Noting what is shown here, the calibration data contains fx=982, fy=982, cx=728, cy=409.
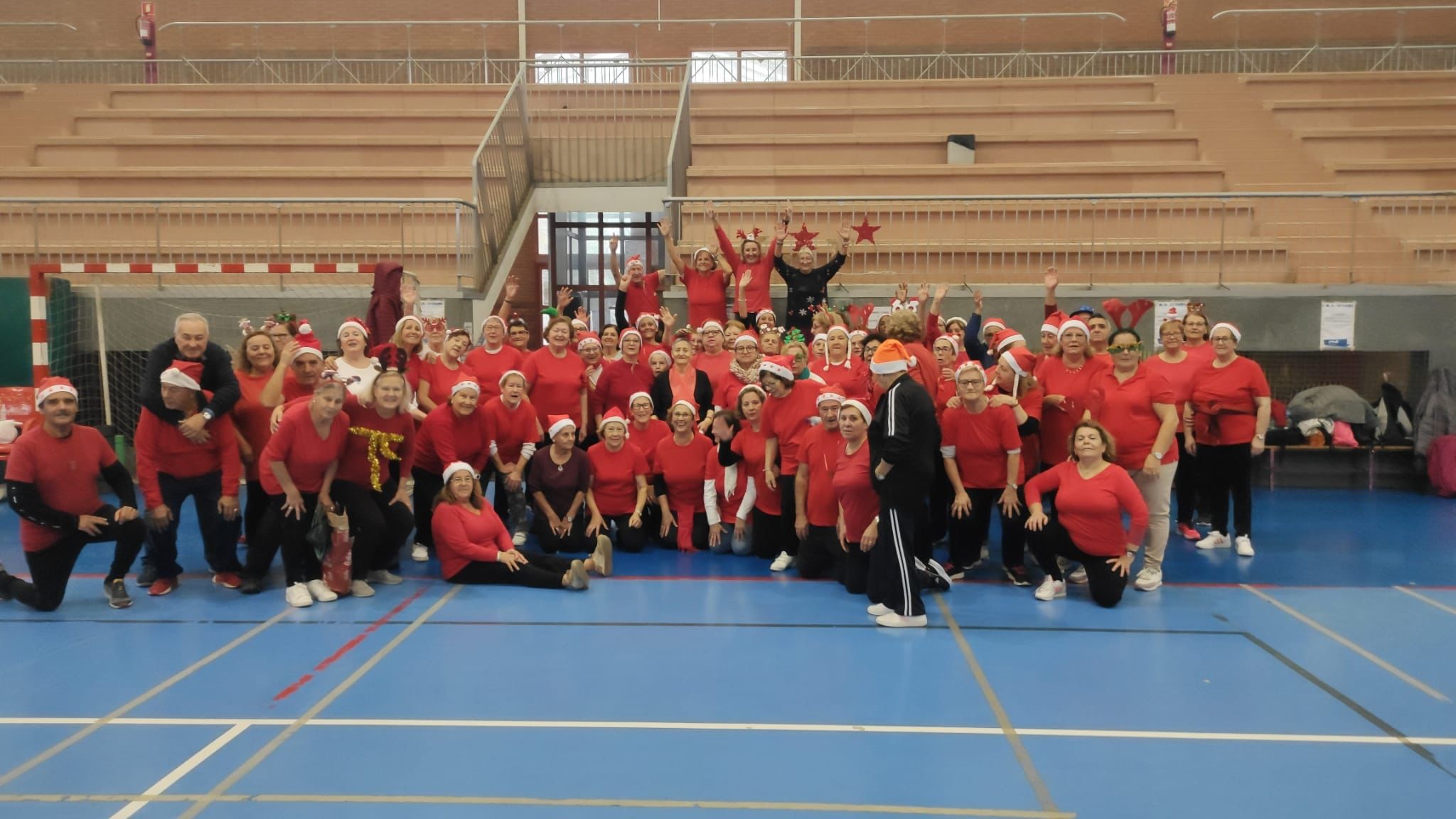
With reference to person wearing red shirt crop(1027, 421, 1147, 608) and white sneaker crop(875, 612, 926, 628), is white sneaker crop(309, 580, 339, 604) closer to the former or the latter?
white sneaker crop(875, 612, 926, 628)

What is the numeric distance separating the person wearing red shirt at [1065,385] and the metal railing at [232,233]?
6875 mm

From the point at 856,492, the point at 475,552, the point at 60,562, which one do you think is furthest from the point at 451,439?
the point at 856,492

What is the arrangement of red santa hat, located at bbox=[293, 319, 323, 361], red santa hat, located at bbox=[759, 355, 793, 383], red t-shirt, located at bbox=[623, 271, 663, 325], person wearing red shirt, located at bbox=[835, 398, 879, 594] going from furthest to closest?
red t-shirt, located at bbox=[623, 271, 663, 325] < red santa hat, located at bbox=[759, 355, 793, 383] < red santa hat, located at bbox=[293, 319, 323, 361] < person wearing red shirt, located at bbox=[835, 398, 879, 594]

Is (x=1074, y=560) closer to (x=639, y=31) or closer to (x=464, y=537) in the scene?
(x=464, y=537)

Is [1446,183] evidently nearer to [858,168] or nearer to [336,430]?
[858,168]

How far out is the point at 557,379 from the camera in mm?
7957

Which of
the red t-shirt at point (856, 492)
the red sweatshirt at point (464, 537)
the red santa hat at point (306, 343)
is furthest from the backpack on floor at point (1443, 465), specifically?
the red santa hat at point (306, 343)

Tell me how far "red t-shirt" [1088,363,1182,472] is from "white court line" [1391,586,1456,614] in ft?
5.54

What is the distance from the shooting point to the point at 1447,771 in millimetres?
3830

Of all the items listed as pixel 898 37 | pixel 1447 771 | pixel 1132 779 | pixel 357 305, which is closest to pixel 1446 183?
pixel 898 37

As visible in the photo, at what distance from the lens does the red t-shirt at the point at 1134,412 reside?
21.4 feet

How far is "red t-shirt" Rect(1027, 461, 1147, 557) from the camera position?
595cm

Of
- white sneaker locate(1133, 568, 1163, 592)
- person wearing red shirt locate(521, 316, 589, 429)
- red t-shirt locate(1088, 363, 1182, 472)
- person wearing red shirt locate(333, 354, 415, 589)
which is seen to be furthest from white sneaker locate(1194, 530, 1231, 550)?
person wearing red shirt locate(333, 354, 415, 589)

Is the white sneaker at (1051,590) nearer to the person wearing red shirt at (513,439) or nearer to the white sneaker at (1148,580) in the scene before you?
the white sneaker at (1148,580)
